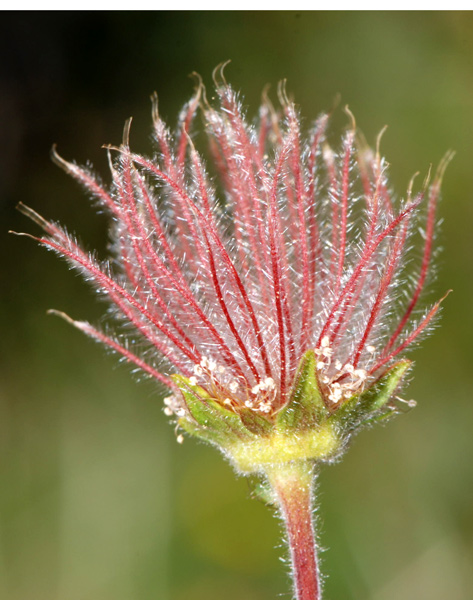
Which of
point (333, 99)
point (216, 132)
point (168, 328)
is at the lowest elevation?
point (168, 328)

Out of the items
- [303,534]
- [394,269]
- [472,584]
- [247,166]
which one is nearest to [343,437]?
[303,534]

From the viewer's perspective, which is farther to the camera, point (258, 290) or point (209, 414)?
point (258, 290)

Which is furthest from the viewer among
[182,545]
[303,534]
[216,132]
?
[182,545]

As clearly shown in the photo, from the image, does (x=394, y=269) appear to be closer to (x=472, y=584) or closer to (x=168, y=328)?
(x=168, y=328)

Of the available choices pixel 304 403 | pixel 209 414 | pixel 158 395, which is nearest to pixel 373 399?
pixel 304 403

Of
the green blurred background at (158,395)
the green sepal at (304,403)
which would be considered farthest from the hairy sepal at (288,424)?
the green blurred background at (158,395)

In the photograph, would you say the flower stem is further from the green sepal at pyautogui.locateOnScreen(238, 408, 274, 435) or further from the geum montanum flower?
the green sepal at pyautogui.locateOnScreen(238, 408, 274, 435)

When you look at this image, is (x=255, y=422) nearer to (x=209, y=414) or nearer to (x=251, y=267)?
(x=209, y=414)
